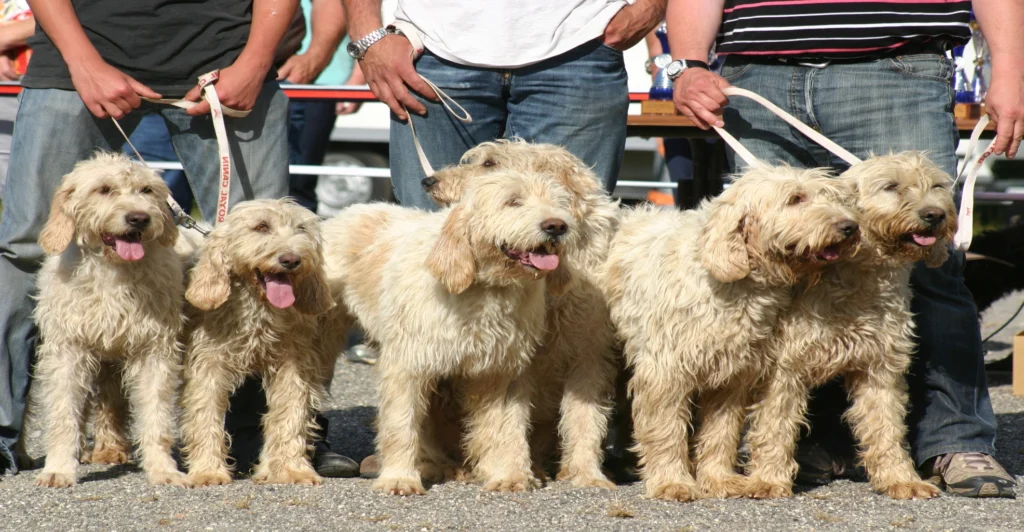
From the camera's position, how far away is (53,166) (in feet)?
15.1

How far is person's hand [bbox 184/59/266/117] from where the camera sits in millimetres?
4691

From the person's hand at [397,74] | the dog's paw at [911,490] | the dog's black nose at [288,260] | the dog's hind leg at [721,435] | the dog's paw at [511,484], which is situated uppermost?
the person's hand at [397,74]

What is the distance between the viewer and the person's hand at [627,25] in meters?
5.03

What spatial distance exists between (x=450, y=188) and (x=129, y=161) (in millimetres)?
1327

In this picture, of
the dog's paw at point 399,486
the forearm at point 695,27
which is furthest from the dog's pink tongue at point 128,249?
the forearm at point 695,27

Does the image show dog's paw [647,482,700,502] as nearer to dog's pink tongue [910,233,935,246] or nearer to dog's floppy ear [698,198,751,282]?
dog's floppy ear [698,198,751,282]

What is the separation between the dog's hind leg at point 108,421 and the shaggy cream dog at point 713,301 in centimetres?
233

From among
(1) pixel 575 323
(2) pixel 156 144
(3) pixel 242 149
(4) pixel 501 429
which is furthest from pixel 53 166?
(2) pixel 156 144

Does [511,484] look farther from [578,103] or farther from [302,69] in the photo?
[302,69]

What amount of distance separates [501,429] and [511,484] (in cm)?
23

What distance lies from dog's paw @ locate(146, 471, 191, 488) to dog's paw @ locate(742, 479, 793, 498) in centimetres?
223

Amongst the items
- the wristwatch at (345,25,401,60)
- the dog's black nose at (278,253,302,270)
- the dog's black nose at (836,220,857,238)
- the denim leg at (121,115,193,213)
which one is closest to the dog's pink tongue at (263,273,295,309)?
the dog's black nose at (278,253,302,270)

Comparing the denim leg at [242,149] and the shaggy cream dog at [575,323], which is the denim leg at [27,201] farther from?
the shaggy cream dog at [575,323]

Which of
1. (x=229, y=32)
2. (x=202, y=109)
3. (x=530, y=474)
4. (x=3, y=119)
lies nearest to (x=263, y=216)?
(x=202, y=109)
